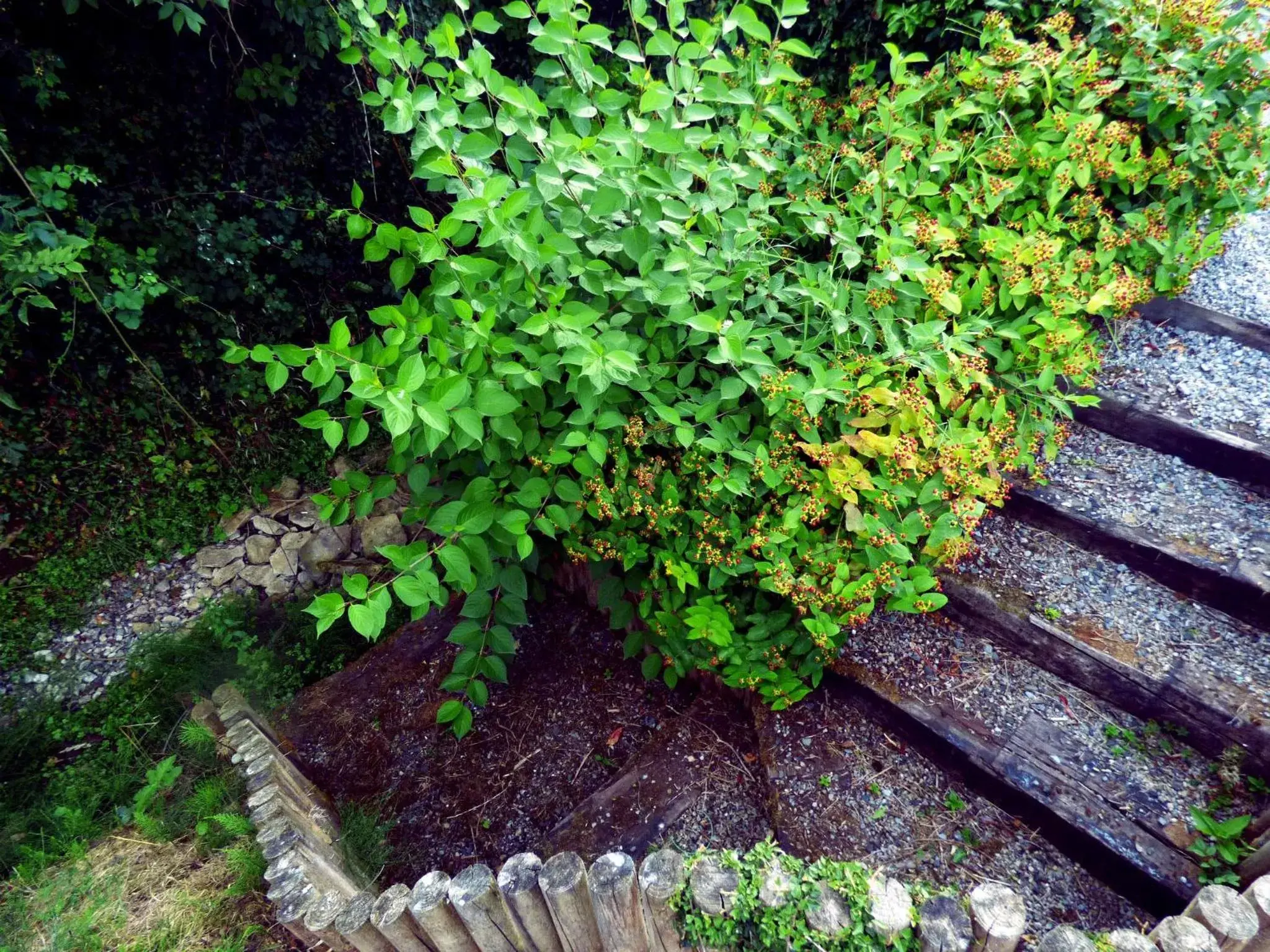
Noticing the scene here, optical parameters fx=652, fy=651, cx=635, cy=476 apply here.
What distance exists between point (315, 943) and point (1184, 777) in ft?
9.16

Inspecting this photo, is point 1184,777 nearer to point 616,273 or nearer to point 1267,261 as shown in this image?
point 616,273

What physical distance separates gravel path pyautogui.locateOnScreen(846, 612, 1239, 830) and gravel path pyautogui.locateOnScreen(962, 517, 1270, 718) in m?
0.22

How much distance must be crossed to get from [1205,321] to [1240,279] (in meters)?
0.44

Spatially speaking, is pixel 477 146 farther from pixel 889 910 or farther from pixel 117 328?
pixel 117 328

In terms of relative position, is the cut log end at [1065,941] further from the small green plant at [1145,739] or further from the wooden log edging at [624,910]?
the small green plant at [1145,739]

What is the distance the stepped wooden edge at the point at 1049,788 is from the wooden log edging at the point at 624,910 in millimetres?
402

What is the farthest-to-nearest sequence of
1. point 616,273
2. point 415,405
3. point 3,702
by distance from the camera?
point 3,702 → point 616,273 → point 415,405

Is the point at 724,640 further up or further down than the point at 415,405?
further down

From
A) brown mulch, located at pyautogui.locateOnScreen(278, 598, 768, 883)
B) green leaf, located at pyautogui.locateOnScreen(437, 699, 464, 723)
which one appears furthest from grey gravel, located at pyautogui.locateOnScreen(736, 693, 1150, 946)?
green leaf, located at pyautogui.locateOnScreen(437, 699, 464, 723)

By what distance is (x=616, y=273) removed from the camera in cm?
203

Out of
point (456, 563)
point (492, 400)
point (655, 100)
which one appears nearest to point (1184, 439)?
point (655, 100)

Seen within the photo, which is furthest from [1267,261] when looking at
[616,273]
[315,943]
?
[315,943]

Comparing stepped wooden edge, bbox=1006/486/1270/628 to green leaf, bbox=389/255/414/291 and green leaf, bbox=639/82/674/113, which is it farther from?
green leaf, bbox=389/255/414/291

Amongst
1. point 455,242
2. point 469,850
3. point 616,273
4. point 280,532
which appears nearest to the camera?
point 455,242
